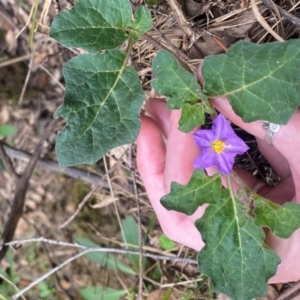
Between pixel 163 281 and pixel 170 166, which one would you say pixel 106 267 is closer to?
pixel 163 281

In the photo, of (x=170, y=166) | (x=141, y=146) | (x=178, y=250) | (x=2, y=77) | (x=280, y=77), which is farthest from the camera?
(x=2, y=77)

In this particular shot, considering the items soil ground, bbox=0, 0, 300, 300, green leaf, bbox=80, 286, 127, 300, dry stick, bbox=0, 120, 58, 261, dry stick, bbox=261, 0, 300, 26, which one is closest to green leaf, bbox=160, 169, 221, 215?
soil ground, bbox=0, 0, 300, 300

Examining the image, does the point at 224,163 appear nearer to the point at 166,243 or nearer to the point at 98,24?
the point at 98,24

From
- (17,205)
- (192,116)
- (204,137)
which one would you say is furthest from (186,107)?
(17,205)

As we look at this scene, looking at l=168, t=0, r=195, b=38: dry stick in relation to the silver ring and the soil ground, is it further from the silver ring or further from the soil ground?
the silver ring

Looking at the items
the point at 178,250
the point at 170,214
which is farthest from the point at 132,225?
the point at 170,214

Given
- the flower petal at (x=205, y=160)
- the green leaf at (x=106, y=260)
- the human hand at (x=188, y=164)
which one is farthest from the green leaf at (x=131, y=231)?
the flower petal at (x=205, y=160)
